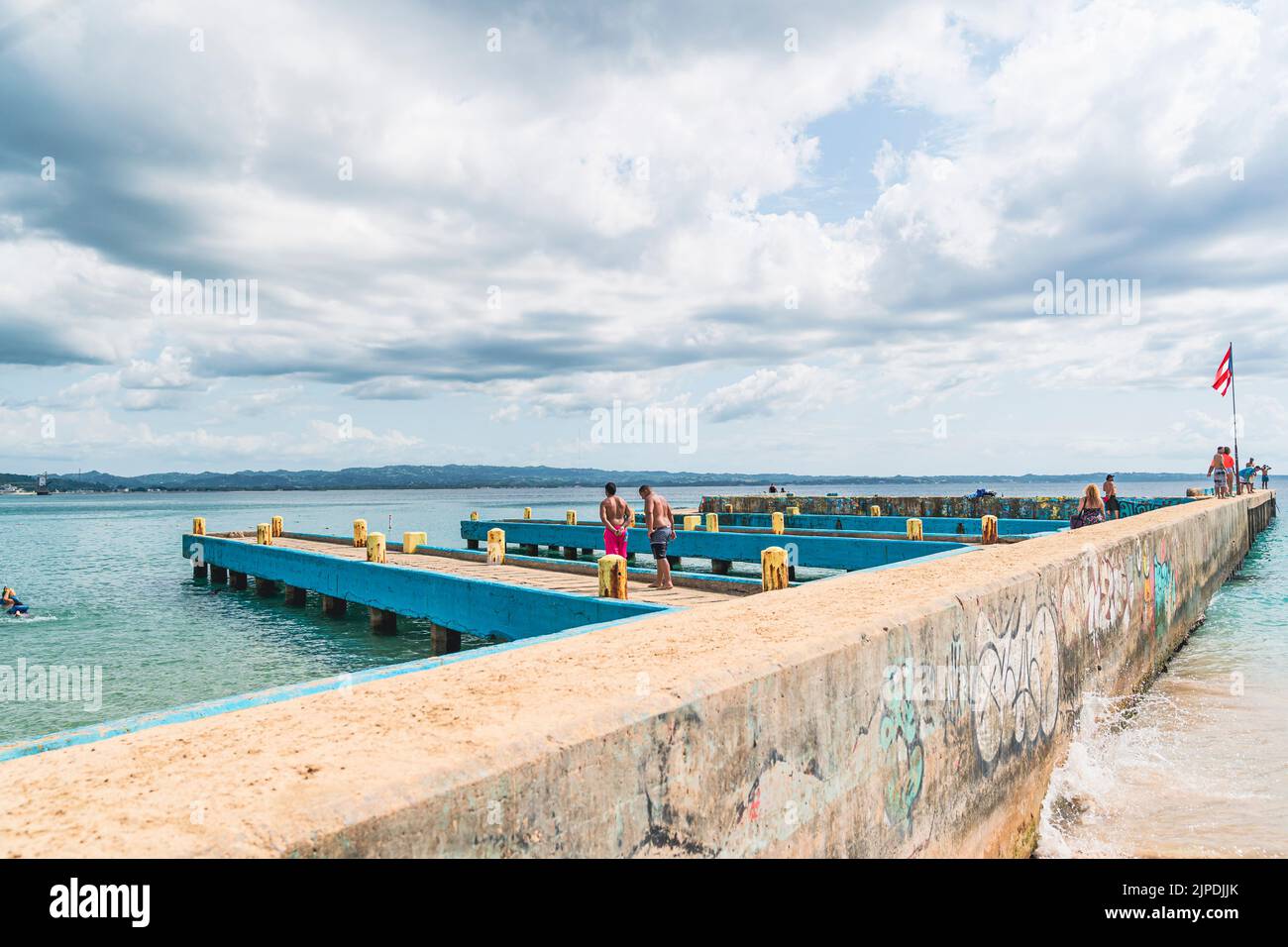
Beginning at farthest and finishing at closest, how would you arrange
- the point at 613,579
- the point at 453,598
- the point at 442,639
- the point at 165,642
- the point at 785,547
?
the point at 785,547 < the point at 165,642 < the point at 442,639 < the point at 453,598 < the point at 613,579

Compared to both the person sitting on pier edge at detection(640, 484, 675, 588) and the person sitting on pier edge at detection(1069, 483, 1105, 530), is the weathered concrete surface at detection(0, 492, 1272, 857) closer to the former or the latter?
the person sitting on pier edge at detection(640, 484, 675, 588)

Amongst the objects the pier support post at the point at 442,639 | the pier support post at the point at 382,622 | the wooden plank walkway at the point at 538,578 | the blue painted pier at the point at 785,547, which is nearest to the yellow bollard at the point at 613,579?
the wooden plank walkway at the point at 538,578

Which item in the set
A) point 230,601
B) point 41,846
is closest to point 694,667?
point 41,846

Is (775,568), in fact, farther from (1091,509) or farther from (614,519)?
(1091,509)

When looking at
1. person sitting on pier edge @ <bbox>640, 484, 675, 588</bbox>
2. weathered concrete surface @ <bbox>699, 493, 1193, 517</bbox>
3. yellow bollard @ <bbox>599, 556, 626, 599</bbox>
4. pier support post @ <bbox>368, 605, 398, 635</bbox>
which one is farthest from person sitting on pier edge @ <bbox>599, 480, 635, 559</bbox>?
weathered concrete surface @ <bbox>699, 493, 1193, 517</bbox>

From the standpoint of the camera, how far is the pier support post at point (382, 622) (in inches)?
677

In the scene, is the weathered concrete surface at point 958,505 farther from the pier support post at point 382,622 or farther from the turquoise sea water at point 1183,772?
the turquoise sea water at point 1183,772

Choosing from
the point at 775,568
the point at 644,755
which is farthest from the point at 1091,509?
the point at 644,755

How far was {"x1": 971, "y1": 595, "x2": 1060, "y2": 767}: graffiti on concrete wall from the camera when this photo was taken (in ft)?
20.0

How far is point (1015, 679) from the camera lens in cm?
676

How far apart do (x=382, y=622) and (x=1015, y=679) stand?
14.1m

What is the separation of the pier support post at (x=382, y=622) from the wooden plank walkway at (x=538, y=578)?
1242 millimetres
